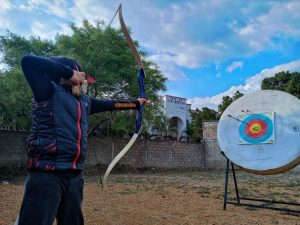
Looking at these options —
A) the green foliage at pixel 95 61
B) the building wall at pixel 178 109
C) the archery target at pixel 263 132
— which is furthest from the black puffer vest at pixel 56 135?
the building wall at pixel 178 109

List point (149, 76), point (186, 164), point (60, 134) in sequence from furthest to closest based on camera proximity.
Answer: point (186, 164) < point (149, 76) < point (60, 134)

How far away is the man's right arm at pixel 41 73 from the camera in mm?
1687

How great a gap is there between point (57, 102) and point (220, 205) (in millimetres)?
4127

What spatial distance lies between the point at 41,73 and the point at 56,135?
0.34 metres

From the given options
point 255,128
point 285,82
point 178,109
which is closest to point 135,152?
point 255,128

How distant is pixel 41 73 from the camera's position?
1714mm

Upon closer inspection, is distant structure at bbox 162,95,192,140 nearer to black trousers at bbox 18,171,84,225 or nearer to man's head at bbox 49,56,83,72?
man's head at bbox 49,56,83,72

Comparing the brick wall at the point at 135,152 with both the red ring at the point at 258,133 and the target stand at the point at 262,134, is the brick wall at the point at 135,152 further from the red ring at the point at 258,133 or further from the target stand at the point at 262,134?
the red ring at the point at 258,133

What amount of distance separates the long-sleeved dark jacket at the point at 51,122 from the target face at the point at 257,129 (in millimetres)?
4061

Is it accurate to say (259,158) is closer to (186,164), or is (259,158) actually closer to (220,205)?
(220,205)

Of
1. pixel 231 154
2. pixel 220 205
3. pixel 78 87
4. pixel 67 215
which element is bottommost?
pixel 220 205

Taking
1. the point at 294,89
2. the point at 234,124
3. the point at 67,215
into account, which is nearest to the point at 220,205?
the point at 234,124

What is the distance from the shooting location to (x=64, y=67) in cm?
175

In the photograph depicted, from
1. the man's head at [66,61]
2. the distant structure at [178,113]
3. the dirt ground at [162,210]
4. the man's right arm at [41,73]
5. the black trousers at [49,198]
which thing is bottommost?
the dirt ground at [162,210]
